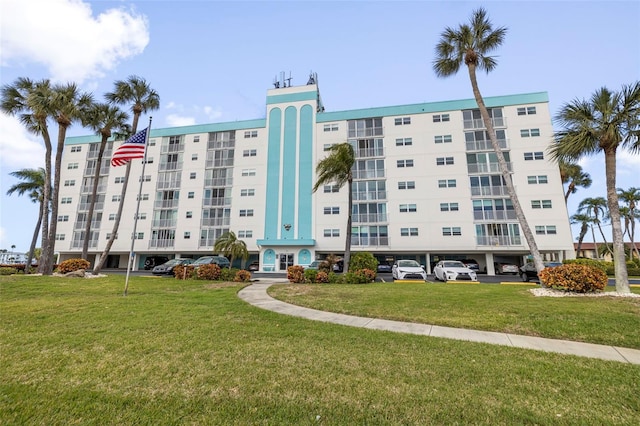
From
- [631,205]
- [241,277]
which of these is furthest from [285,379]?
[631,205]

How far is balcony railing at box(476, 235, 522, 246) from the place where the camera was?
95.9 feet

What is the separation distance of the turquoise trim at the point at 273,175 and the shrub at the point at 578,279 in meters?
27.5

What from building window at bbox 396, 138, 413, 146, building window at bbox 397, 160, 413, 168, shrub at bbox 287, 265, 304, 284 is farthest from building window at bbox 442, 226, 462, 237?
shrub at bbox 287, 265, 304, 284

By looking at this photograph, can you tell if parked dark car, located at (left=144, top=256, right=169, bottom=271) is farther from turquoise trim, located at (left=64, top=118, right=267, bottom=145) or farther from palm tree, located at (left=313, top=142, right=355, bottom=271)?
palm tree, located at (left=313, top=142, right=355, bottom=271)

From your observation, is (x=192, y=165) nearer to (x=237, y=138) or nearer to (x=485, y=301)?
(x=237, y=138)

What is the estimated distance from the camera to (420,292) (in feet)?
41.5

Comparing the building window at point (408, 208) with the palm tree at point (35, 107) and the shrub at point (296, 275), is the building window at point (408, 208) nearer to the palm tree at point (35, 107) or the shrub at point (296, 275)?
the shrub at point (296, 275)

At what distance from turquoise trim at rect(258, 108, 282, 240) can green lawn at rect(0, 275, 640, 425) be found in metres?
28.5

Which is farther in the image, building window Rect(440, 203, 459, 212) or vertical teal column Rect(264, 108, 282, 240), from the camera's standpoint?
vertical teal column Rect(264, 108, 282, 240)

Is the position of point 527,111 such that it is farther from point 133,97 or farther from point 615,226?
point 133,97

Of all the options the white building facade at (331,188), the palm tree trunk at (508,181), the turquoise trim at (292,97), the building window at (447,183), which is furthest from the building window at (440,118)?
the palm tree trunk at (508,181)

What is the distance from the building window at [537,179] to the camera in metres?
30.2

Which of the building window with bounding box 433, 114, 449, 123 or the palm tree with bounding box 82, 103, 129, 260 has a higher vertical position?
the building window with bounding box 433, 114, 449, 123

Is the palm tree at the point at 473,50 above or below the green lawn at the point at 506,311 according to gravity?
above
